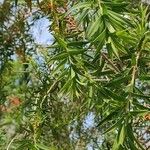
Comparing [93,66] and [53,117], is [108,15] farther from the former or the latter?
[53,117]

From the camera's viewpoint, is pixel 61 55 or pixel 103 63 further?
pixel 103 63

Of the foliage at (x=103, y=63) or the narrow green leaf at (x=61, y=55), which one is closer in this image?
the foliage at (x=103, y=63)

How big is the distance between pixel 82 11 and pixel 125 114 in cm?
67

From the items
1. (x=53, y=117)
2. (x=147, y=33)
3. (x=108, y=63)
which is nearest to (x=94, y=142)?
(x=53, y=117)

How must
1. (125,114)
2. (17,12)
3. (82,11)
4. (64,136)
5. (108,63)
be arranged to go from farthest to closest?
(64,136) → (17,12) → (108,63) → (82,11) → (125,114)

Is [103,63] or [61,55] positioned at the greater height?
[61,55]

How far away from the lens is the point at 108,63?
2.94 meters

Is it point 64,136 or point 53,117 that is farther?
point 64,136

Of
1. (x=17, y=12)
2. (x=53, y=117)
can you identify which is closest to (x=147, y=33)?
(x=53, y=117)

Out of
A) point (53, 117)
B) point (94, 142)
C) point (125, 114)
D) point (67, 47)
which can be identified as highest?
point (67, 47)

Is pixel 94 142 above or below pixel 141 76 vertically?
below

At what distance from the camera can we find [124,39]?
2.50 metres

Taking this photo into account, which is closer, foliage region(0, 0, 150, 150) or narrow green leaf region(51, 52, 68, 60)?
foliage region(0, 0, 150, 150)

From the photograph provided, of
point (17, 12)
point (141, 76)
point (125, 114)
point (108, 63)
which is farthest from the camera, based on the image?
point (17, 12)
